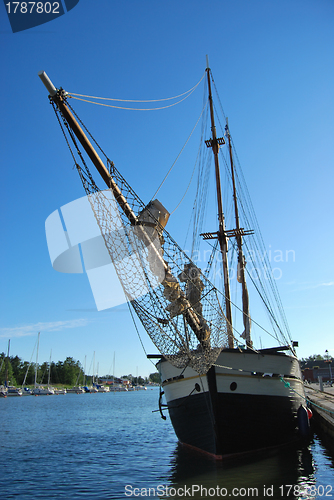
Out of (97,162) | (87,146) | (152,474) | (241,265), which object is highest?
(241,265)

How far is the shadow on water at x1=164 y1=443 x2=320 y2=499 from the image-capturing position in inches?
352

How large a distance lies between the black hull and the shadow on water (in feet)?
1.40

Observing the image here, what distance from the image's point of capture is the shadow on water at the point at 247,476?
29.4 feet

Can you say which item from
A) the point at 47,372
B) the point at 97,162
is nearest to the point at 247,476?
the point at 97,162

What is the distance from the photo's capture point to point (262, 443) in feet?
40.6

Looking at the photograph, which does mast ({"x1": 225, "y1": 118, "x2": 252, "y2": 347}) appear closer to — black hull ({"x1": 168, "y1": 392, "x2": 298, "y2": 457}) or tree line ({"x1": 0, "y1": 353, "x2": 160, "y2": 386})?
black hull ({"x1": 168, "y1": 392, "x2": 298, "y2": 457})

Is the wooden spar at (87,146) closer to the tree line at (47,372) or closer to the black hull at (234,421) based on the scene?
the black hull at (234,421)

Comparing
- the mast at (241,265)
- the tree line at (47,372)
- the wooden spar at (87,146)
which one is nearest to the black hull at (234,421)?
the wooden spar at (87,146)

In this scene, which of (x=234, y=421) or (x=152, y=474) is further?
(x=234, y=421)

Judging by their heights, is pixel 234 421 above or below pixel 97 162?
below

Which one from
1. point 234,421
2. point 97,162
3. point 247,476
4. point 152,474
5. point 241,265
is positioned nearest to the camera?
point 97,162

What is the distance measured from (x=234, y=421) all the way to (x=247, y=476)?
1.93 m

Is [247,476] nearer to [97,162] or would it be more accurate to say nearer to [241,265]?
[97,162]

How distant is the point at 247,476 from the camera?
9.88m
